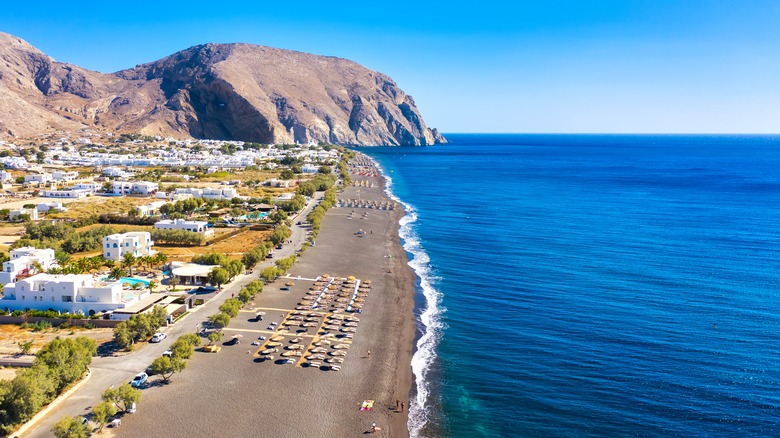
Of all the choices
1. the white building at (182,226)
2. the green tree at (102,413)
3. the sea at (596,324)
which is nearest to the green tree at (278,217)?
the white building at (182,226)

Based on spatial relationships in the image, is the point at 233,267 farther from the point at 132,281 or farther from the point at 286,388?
the point at 286,388

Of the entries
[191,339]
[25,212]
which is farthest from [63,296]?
[25,212]

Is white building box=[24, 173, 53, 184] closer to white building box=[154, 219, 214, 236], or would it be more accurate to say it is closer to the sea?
white building box=[154, 219, 214, 236]

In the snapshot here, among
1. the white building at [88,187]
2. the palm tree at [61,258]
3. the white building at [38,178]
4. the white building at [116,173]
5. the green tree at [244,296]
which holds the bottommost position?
the green tree at [244,296]

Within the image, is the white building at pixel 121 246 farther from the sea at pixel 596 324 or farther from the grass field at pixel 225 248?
the sea at pixel 596 324

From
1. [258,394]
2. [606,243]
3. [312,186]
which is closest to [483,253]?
[606,243]

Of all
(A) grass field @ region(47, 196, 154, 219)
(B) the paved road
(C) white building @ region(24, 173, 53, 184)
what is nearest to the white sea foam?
(B) the paved road

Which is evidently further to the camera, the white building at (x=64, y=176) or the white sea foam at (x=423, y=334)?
the white building at (x=64, y=176)

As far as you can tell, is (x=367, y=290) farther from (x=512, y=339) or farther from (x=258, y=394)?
(x=258, y=394)
